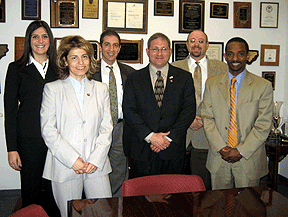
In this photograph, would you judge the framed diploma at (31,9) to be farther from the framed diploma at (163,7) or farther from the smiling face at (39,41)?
the framed diploma at (163,7)

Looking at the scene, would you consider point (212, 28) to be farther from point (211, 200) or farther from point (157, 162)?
point (211, 200)

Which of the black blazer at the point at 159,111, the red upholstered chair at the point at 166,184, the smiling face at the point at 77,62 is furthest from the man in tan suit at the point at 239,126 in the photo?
the smiling face at the point at 77,62

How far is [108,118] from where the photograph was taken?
2264 mm

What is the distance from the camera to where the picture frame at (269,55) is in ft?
13.3

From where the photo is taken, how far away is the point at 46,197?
2457mm

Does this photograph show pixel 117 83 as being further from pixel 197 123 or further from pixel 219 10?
pixel 219 10

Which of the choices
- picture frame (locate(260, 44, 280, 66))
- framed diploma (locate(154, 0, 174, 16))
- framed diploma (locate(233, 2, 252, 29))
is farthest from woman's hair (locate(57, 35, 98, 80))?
picture frame (locate(260, 44, 280, 66))

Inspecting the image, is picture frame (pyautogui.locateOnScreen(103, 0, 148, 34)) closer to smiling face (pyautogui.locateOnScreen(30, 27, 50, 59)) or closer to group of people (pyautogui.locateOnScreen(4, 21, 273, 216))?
group of people (pyautogui.locateOnScreen(4, 21, 273, 216))

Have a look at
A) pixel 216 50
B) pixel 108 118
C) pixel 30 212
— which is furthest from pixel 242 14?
pixel 30 212

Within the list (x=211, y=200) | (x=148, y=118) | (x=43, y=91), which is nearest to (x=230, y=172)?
(x=148, y=118)

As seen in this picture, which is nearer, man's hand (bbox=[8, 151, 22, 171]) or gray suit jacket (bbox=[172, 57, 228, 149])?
man's hand (bbox=[8, 151, 22, 171])

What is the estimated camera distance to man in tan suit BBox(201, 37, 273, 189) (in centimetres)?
241

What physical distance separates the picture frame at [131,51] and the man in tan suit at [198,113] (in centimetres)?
87

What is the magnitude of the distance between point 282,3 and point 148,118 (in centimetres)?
291
